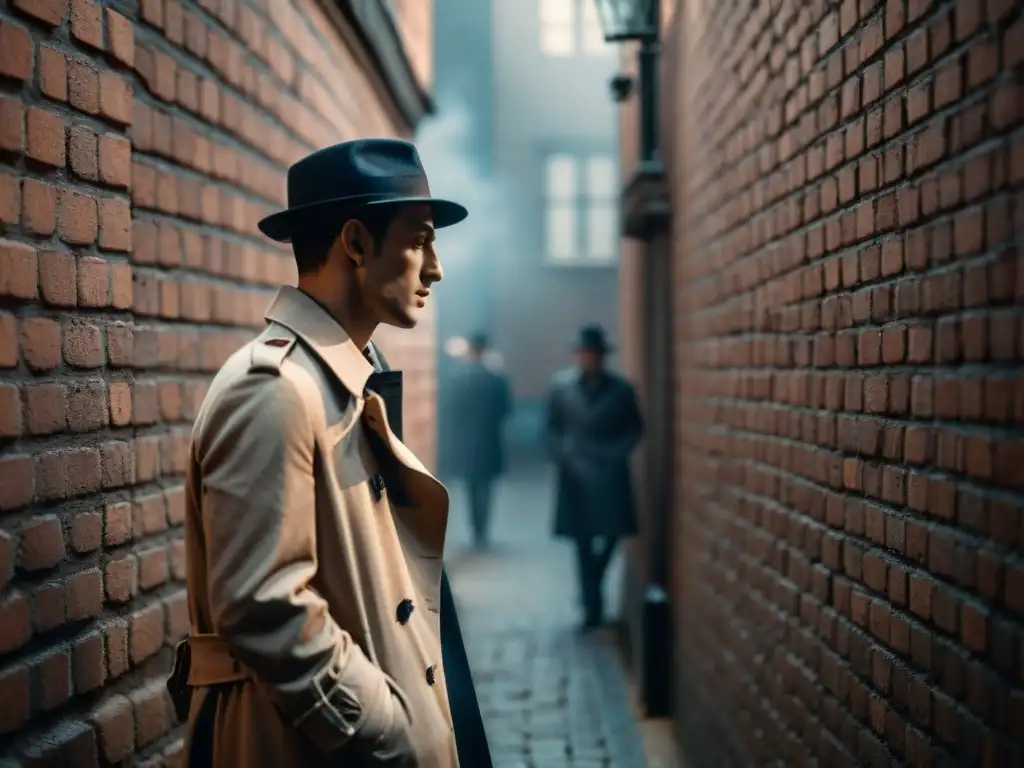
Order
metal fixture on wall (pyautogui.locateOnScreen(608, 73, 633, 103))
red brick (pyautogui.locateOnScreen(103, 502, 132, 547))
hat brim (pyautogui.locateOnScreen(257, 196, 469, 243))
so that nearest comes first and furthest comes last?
hat brim (pyautogui.locateOnScreen(257, 196, 469, 243)), red brick (pyautogui.locateOnScreen(103, 502, 132, 547)), metal fixture on wall (pyautogui.locateOnScreen(608, 73, 633, 103))

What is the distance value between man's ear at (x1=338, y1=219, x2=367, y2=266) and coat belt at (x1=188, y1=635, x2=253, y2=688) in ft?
2.52

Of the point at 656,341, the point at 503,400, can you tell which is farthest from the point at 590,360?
the point at 503,400

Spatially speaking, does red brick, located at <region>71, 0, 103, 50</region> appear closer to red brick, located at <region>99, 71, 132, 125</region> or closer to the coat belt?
red brick, located at <region>99, 71, 132, 125</region>

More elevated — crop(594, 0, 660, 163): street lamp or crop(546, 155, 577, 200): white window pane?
crop(546, 155, 577, 200): white window pane

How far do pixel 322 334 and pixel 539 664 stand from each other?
5.13m

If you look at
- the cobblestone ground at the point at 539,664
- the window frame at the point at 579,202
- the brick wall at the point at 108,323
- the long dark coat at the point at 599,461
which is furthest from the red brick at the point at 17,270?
the window frame at the point at 579,202

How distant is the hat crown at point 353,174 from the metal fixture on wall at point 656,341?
3853mm

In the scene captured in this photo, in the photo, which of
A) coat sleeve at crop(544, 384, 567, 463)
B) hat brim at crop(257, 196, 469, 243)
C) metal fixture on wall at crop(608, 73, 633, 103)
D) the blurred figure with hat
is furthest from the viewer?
coat sleeve at crop(544, 384, 567, 463)

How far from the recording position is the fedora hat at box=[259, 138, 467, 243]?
80.1 inches

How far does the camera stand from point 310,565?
1768mm

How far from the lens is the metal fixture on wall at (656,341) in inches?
225

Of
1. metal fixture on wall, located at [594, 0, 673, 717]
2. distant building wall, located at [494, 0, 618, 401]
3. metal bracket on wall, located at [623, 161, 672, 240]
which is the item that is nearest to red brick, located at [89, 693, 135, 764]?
metal fixture on wall, located at [594, 0, 673, 717]

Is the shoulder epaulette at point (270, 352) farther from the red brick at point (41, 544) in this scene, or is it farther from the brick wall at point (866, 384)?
the brick wall at point (866, 384)

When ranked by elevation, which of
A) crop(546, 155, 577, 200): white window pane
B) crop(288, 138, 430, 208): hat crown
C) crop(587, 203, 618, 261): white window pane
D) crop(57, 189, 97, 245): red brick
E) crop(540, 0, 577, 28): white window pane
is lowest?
crop(57, 189, 97, 245): red brick
